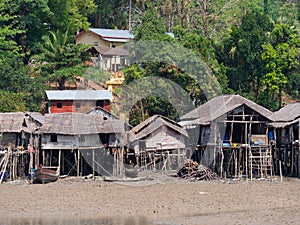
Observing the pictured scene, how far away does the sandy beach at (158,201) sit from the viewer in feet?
89.6

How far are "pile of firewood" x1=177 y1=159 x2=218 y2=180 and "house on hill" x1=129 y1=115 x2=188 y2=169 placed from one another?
397 centimetres

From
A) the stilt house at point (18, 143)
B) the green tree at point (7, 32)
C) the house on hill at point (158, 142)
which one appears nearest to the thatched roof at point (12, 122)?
the stilt house at point (18, 143)

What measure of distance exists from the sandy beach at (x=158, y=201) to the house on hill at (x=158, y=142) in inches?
218

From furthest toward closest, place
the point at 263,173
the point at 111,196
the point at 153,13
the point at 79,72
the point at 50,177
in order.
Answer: the point at 153,13
the point at 79,72
the point at 263,173
the point at 50,177
the point at 111,196

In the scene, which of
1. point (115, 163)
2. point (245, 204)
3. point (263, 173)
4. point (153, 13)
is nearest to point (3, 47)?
point (153, 13)

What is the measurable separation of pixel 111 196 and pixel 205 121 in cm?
1027

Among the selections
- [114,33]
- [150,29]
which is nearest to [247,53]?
[150,29]

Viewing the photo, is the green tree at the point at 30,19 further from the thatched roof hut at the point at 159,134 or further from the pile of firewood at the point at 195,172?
the pile of firewood at the point at 195,172

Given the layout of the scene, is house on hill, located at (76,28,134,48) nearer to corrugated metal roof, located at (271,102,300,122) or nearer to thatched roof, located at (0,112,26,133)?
corrugated metal roof, located at (271,102,300,122)

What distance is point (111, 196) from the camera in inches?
1262

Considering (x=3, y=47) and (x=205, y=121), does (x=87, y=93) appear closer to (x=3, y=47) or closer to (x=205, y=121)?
(x=3, y=47)

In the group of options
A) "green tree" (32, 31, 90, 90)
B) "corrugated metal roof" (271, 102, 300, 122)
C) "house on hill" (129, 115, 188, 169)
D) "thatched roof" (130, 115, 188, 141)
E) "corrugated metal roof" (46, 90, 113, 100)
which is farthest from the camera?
"green tree" (32, 31, 90, 90)

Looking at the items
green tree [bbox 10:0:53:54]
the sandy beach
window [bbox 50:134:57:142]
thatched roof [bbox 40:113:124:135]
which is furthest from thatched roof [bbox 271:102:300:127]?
green tree [bbox 10:0:53:54]

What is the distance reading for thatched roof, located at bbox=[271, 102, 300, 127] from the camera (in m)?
39.4
